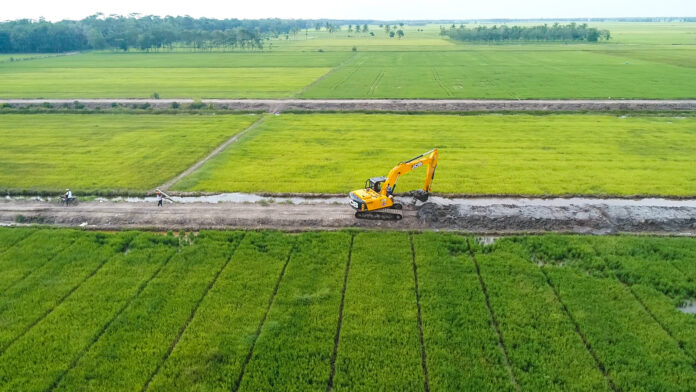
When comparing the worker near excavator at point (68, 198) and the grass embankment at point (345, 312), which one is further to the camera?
the worker near excavator at point (68, 198)

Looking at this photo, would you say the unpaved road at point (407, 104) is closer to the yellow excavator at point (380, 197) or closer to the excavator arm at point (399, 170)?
the excavator arm at point (399, 170)

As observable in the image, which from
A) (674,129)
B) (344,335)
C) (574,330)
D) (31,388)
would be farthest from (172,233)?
(674,129)

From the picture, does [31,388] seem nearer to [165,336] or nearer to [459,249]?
[165,336]

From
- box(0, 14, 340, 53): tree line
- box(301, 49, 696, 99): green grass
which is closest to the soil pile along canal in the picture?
box(301, 49, 696, 99): green grass

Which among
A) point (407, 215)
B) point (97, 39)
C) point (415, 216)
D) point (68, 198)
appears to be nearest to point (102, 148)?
point (68, 198)

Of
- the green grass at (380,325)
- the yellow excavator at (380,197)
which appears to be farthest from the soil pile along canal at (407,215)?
the green grass at (380,325)

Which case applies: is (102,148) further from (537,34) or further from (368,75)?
(537,34)

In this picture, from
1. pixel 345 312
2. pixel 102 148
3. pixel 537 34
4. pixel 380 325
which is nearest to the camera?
pixel 380 325
